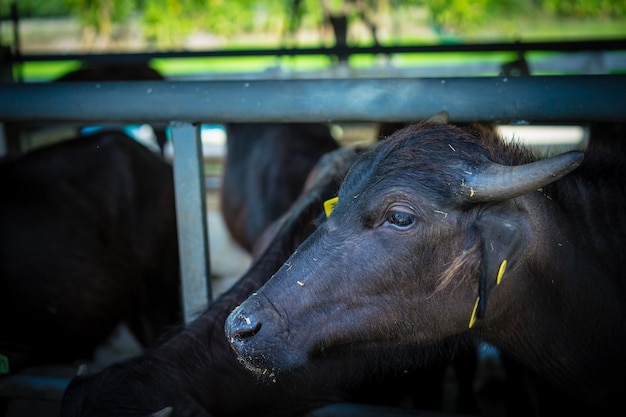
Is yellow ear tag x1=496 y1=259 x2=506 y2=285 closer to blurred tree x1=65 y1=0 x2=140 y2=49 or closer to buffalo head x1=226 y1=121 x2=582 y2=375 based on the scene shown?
buffalo head x1=226 y1=121 x2=582 y2=375

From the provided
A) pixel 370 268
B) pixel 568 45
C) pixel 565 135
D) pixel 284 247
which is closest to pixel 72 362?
pixel 284 247

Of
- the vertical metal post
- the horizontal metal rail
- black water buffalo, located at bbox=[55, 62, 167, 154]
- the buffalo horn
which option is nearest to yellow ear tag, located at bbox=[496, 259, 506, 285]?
the buffalo horn

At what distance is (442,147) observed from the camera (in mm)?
2221

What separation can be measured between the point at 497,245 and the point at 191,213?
1255mm

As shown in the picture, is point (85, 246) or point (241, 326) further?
point (85, 246)

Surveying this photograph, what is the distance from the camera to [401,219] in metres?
2.13

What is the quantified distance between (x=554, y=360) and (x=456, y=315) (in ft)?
1.51

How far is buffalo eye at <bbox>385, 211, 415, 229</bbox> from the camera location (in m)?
2.13

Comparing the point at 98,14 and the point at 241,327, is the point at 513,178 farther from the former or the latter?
the point at 98,14

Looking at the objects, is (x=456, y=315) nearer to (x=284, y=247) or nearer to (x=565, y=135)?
(x=284, y=247)

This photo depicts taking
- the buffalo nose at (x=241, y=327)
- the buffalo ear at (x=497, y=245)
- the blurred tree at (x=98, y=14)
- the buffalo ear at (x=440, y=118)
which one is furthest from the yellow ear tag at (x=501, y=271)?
the blurred tree at (x=98, y=14)

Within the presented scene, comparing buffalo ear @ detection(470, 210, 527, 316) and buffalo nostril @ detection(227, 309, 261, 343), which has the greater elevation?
buffalo ear @ detection(470, 210, 527, 316)

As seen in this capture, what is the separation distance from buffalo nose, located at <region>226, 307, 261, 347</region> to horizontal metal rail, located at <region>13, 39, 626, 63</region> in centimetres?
414

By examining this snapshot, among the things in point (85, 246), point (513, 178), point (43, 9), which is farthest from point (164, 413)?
point (43, 9)
